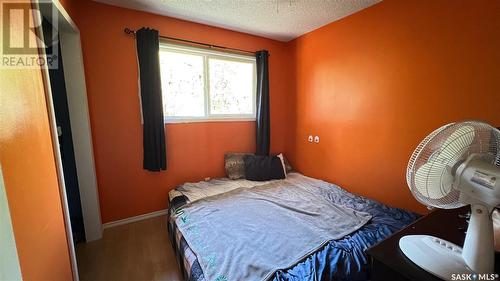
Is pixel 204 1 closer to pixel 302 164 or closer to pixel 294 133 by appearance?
pixel 294 133

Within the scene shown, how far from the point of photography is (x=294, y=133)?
321cm

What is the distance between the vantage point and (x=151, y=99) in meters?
2.26

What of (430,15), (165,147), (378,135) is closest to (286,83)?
(378,135)

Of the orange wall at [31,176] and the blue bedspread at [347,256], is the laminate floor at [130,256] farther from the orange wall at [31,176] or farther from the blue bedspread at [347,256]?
the blue bedspread at [347,256]

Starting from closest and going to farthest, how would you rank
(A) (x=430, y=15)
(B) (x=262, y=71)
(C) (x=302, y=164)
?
(A) (x=430, y=15) < (B) (x=262, y=71) < (C) (x=302, y=164)

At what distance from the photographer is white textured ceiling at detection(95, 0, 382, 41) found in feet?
6.68

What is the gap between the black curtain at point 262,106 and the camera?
2896 mm

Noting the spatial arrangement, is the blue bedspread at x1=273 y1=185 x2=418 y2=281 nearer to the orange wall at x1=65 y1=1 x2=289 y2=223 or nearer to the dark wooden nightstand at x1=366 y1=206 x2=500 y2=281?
the dark wooden nightstand at x1=366 y1=206 x2=500 y2=281

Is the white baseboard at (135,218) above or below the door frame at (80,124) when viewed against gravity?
below

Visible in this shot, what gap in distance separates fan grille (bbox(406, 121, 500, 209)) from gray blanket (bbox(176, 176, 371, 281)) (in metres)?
0.82

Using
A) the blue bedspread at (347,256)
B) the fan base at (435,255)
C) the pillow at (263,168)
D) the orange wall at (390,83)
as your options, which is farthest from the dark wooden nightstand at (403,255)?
the pillow at (263,168)

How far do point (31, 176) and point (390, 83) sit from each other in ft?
8.77

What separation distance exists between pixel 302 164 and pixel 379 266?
2373 mm

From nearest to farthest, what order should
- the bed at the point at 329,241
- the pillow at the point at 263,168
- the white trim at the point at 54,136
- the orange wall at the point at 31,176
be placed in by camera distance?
the orange wall at the point at 31,176 → the white trim at the point at 54,136 → the bed at the point at 329,241 → the pillow at the point at 263,168
